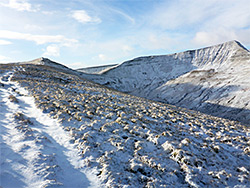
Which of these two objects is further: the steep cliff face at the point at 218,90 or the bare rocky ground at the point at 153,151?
the steep cliff face at the point at 218,90

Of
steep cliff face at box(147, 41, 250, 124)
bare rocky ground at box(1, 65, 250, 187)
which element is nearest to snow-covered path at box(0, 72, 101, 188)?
bare rocky ground at box(1, 65, 250, 187)

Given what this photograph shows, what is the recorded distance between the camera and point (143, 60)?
9269 centimetres

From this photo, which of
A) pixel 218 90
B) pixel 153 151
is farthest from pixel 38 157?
pixel 218 90

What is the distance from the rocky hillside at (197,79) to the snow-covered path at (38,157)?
1462 inches

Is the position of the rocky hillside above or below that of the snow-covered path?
above

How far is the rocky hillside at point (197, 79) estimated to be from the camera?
41.3 m

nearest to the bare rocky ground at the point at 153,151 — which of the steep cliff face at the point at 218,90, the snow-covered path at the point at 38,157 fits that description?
the snow-covered path at the point at 38,157

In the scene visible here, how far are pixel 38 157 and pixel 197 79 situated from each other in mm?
59538

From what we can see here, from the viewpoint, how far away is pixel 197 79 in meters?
58.1

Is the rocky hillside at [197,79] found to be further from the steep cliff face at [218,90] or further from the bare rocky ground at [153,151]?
the bare rocky ground at [153,151]

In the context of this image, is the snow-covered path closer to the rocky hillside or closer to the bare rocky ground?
the bare rocky ground

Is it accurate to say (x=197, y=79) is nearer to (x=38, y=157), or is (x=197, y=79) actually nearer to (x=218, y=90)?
(x=218, y=90)

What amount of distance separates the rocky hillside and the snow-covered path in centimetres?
3712

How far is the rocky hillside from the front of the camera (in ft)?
136
